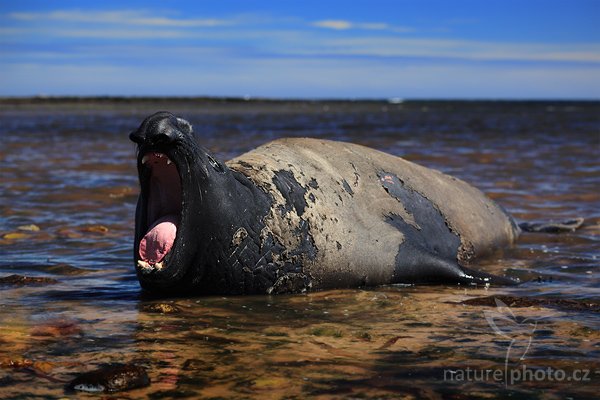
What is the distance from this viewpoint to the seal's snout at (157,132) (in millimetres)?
5016

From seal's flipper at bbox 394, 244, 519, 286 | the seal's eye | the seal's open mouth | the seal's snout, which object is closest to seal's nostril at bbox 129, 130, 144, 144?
the seal's snout

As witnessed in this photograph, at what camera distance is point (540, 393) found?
363cm

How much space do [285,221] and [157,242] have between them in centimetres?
86

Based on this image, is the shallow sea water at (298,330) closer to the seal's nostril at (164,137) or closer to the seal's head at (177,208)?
the seal's head at (177,208)

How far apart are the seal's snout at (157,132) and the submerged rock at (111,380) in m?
1.58

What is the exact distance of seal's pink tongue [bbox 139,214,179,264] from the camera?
5.38 meters

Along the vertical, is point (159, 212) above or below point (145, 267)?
above

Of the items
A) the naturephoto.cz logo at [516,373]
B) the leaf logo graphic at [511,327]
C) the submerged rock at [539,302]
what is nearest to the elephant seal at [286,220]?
the submerged rock at [539,302]

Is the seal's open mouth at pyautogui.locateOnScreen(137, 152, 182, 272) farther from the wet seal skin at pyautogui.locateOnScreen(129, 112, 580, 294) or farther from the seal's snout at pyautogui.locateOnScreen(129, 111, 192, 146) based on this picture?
the seal's snout at pyautogui.locateOnScreen(129, 111, 192, 146)

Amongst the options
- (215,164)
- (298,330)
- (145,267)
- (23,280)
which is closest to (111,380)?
(298,330)

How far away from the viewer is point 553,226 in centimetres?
858

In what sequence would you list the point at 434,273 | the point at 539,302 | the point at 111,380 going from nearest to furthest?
the point at 111,380
the point at 539,302
the point at 434,273

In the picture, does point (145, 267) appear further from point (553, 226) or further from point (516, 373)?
point (553, 226)

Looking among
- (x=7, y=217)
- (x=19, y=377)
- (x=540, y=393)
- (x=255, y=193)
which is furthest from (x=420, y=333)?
(x=7, y=217)
